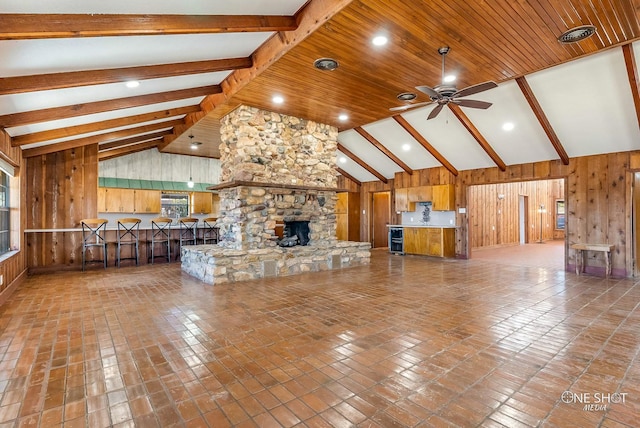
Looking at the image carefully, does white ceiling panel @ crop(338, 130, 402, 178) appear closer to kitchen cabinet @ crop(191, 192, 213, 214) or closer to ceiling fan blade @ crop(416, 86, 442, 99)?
ceiling fan blade @ crop(416, 86, 442, 99)

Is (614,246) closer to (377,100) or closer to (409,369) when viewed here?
(377,100)

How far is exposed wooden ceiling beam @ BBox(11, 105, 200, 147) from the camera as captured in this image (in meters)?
4.98

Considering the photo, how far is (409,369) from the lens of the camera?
2.44 metres

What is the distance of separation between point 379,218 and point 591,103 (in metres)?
7.12

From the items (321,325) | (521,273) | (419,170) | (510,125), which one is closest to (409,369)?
(321,325)

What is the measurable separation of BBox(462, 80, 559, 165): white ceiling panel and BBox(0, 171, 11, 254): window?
7.99 m

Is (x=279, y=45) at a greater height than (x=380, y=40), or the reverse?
(x=279, y=45)

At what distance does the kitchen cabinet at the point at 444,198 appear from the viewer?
8.76m

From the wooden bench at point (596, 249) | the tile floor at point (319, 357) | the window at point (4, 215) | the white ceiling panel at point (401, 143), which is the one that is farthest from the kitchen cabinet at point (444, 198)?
the window at point (4, 215)

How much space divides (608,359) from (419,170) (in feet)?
24.0

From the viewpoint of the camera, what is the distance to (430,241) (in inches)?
357

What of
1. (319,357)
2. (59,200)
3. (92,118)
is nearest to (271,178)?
(92,118)

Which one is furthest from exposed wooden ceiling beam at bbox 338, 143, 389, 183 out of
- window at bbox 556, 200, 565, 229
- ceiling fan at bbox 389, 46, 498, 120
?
window at bbox 556, 200, 565, 229

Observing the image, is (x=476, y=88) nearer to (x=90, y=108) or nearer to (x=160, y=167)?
(x=90, y=108)
